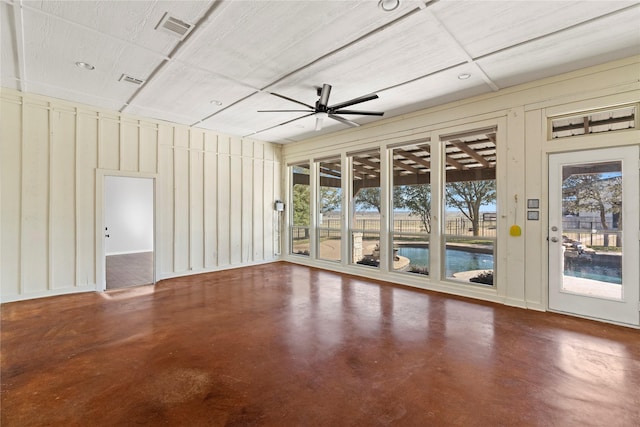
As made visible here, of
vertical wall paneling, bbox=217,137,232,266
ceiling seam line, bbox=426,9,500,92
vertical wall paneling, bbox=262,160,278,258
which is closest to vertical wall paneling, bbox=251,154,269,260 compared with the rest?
vertical wall paneling, bbox=262,160,278,258

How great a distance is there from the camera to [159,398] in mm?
2279

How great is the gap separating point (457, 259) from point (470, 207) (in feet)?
3.22

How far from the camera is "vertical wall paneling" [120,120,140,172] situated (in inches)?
226

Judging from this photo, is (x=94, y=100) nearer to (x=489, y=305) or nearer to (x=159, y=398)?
(x=159, y=398)

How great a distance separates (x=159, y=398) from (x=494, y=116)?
5649 millimetres

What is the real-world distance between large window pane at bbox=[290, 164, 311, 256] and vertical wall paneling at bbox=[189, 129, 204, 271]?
2.58 metres

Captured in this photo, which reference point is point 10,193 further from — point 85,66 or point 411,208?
point 411,208

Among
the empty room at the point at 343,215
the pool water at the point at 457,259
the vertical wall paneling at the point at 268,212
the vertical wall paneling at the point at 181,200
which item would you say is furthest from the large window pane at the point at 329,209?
the vertical wall paneling at the point at 181,200

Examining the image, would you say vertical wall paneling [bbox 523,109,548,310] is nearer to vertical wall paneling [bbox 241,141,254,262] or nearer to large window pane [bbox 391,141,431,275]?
large window pane [bbox 391,141,431,275]

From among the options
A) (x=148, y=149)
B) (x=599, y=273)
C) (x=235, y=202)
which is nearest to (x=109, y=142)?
(x=148, y=149)

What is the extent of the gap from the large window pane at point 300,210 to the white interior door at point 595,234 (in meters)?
5.37

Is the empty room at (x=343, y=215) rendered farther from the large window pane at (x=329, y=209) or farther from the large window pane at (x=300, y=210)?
the large window pane at (x=300, y=210)

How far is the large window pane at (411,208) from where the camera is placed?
5.72 m

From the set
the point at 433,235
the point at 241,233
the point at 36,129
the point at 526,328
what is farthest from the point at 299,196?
the point at 526,328
